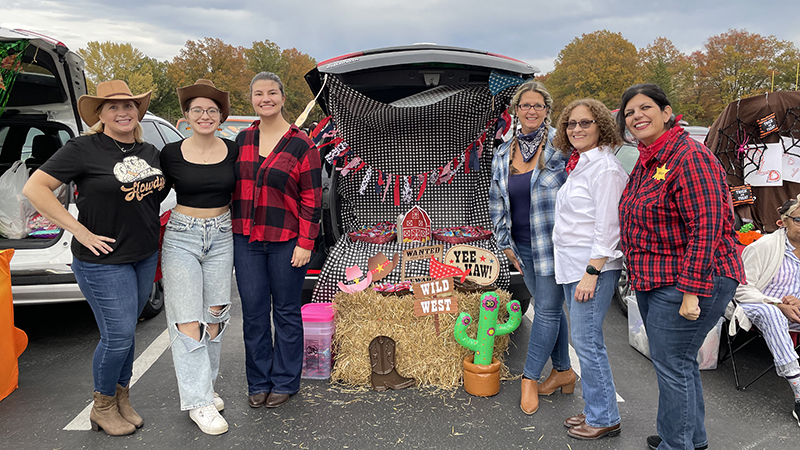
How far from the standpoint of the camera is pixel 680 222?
79.7 inches

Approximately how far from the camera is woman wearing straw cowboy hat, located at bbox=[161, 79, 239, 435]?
8.57 feet

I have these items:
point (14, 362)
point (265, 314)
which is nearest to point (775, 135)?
point (265, 314)

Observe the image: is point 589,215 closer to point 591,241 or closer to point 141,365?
point 591,241

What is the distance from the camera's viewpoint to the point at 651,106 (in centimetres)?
213

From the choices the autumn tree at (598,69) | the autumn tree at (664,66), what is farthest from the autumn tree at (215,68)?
the autumn tree at (664,66)

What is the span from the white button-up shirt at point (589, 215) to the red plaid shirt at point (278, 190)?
139cm

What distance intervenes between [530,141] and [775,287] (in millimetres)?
1944

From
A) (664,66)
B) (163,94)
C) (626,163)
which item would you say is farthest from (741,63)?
(163,94)

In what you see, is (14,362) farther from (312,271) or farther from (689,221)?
(689,221)

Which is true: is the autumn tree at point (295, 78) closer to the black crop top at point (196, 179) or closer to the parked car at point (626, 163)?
the parked car at point (626, 163)

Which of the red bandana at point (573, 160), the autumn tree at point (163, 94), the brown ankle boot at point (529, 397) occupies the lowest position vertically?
the brown ankle boot at point (529, 397)

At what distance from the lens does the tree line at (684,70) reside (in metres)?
33.4

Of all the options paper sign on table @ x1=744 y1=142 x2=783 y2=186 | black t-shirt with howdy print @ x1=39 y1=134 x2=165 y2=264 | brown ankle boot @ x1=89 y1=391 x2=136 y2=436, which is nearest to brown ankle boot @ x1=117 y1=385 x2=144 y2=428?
brown ankle boot @ x1=89 y1=391 x2=136 y2=436

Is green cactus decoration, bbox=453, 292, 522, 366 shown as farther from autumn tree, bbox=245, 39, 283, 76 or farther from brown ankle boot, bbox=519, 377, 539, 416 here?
autumn tree, bbox=245, 39, 283, 76
